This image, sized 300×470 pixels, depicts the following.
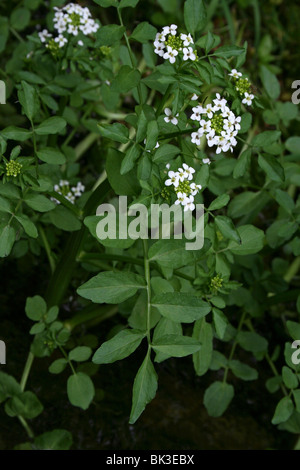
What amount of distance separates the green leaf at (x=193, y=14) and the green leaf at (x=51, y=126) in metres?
0.30

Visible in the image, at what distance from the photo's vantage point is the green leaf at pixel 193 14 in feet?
3.31

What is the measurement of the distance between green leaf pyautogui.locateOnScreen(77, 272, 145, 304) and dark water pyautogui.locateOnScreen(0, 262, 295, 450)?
55 cm

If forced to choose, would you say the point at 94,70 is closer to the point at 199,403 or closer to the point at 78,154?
the point at 78,154

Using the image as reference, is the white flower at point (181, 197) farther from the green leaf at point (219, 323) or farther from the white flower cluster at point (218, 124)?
the green leaf at point (219, 323)

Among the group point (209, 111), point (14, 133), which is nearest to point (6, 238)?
point (14, 133)

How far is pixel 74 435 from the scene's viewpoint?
1443mm

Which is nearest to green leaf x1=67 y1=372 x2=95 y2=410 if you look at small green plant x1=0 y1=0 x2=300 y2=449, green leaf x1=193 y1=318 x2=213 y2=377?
small green plant x1=0 y1=0 x2=300 y2=449

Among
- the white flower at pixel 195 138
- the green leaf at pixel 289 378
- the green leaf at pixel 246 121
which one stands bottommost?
the green leaf at pixel 289 378

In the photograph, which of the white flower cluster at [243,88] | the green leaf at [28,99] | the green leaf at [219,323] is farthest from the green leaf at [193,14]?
the green leaf at [219,323]

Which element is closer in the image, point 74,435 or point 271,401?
point 74,435

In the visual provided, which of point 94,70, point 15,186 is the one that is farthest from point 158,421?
point 94,70

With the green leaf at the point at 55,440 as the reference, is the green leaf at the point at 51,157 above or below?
above

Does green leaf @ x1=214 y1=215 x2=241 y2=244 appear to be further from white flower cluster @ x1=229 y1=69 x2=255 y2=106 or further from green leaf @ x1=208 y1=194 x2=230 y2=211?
white flower cluster @ x1=229 y1=69 x2=255 y2=106
